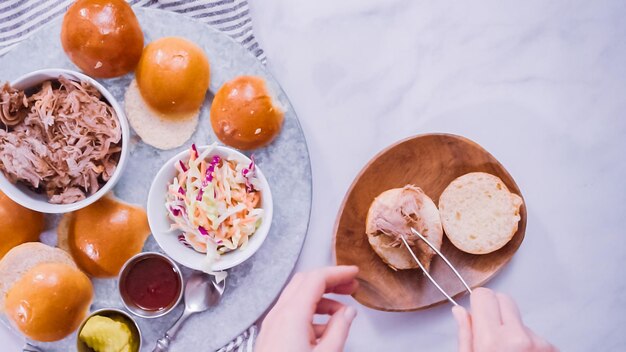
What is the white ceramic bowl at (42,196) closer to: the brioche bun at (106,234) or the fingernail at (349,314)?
the brioche bun at (106,234)

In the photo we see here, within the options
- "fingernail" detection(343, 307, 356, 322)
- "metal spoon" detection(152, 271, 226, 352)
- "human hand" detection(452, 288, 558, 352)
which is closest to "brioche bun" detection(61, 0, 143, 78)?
"metal spoon" detection(152, 271, 226, 352)

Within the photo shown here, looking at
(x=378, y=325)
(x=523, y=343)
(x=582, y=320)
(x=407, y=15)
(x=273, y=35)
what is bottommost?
(x=378, y=325)

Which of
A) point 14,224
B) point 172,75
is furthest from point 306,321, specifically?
point 14,224

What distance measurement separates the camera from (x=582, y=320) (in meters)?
2.14

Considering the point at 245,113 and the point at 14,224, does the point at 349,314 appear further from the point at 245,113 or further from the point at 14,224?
the point at 14,224

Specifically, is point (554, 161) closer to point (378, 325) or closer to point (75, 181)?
point (378, 325)

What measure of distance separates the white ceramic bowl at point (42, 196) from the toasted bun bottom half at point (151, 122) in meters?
0.11

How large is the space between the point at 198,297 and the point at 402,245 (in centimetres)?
68

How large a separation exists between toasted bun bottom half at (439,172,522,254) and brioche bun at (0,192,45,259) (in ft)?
4.34

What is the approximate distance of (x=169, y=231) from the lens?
1.82 m

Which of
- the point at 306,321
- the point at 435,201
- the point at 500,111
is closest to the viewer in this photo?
the point at 306,321

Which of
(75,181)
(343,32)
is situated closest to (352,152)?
→ (343,32)

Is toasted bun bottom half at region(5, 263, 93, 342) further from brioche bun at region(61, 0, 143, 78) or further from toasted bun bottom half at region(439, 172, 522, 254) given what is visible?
toasted bun bottom half at region(439, 172, 522, 254)

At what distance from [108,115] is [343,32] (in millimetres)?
859
